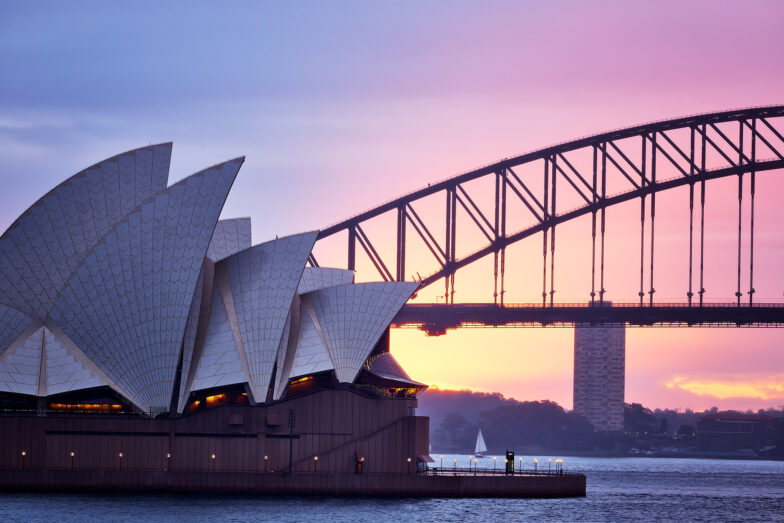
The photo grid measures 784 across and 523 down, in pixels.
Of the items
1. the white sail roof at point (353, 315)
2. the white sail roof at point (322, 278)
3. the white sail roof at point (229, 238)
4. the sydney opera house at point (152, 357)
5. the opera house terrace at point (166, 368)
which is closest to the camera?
the opera house terrace at point (166, 368)

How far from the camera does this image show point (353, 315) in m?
70.4

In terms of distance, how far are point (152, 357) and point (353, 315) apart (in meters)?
9.55

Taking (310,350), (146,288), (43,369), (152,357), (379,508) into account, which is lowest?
(379,508)

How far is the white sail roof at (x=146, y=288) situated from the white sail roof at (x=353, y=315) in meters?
6.95

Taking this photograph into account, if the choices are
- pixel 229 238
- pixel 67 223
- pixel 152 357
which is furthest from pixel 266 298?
pixel 67 223

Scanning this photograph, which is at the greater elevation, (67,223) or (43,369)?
(67,223)

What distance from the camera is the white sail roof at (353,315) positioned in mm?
69500

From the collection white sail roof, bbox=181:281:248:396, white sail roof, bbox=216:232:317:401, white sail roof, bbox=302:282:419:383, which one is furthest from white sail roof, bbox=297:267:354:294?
white sail roof, bbox=181:281:248:396

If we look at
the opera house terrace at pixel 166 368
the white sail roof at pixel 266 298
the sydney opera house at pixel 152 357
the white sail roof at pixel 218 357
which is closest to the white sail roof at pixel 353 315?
the opera house terrace at pixel 166 368

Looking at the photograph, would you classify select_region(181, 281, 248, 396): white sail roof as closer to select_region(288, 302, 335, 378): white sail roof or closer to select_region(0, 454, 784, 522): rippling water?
select_region(288, 302, 335, 378): white sail roof

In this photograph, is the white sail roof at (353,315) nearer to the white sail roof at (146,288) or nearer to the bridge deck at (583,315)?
the white sail roof at (146,288)

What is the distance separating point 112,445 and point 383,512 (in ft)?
45.8

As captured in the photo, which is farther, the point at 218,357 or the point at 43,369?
the point at 218,357

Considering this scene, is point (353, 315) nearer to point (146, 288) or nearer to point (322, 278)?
point (322, 278)
